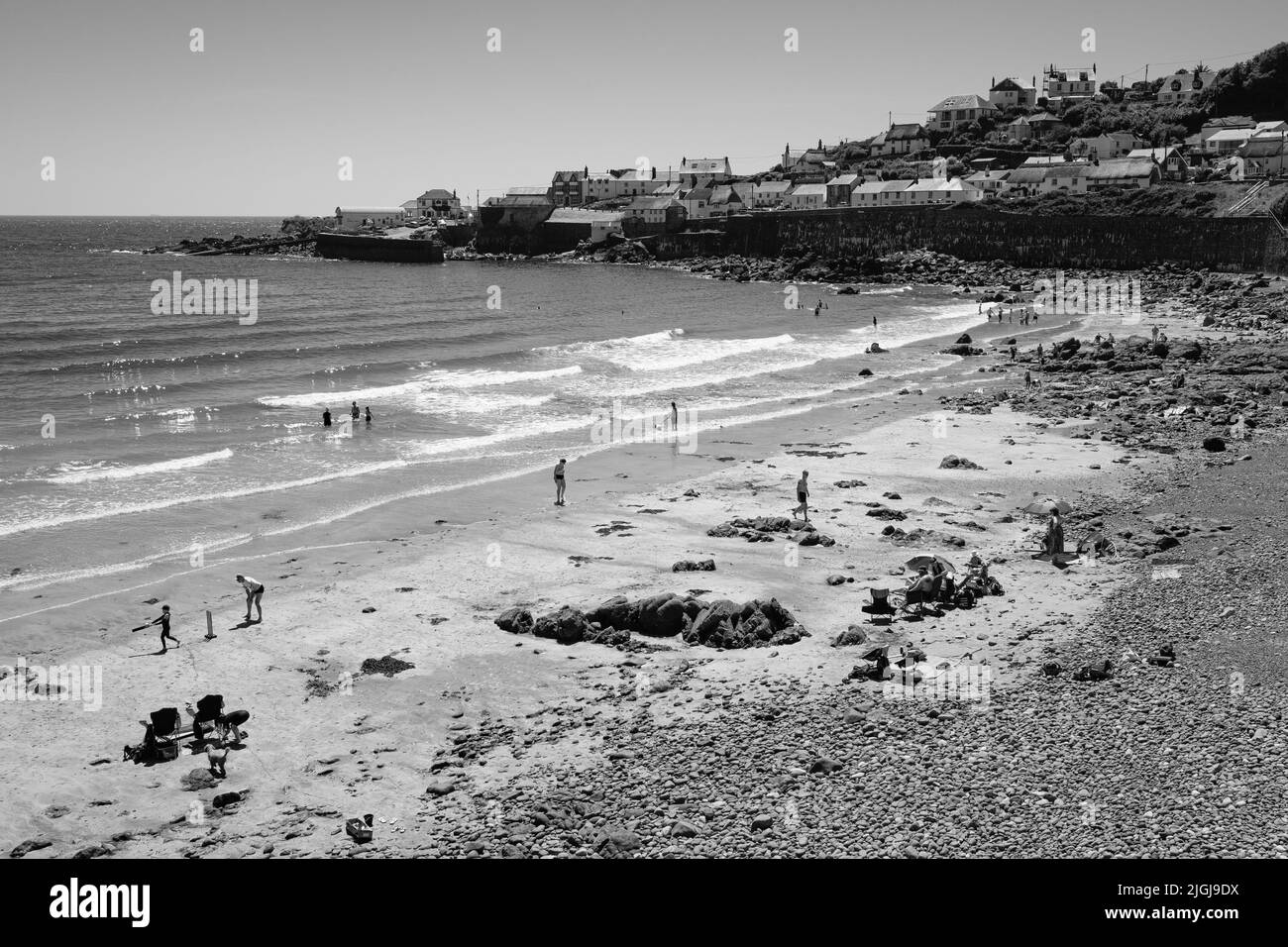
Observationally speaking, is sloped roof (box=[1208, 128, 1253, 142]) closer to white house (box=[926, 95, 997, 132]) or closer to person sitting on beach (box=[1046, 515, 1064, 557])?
white house (box=[926, 95, 997, 132])

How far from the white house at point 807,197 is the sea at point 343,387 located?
37681 millimetres

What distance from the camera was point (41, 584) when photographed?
21.1 meters

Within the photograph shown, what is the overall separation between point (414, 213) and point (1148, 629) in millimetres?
173217

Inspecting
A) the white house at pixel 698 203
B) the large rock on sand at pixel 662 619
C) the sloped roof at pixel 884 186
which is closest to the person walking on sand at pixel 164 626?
the large rock on sand at pixel 662 619

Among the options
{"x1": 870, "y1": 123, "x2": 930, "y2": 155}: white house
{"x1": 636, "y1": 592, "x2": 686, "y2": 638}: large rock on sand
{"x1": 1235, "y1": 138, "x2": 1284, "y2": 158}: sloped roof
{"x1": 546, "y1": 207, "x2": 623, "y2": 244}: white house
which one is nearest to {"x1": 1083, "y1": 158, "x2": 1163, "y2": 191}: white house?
{"x1": 1235, "y1": 138, "x2": 1284, "y2": 158}: sloped roof

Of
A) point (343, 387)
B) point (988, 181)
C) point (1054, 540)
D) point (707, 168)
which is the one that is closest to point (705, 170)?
point (707, 168)

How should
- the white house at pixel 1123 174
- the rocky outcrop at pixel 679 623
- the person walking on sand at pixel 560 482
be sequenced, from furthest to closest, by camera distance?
the white house at pixel 1123 174 < the person walking on sand at pixel 560 482 < the rocky outcrop at pixel 679 623

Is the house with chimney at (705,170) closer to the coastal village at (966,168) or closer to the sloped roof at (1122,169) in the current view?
the coastal village at (966,168)

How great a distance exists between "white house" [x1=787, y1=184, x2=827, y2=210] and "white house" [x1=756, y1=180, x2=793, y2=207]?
525 centimetres

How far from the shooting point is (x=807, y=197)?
12244 centimetres

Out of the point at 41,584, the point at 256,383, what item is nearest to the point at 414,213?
the point at 256,383

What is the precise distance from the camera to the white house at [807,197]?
122 metres

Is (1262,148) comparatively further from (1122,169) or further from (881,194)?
(881,194)
